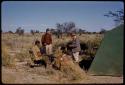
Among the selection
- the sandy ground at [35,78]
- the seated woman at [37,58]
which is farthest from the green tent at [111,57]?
the seated woman at [37,58]

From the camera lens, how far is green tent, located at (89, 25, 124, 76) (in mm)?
8203

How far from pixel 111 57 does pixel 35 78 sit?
213 centimetres

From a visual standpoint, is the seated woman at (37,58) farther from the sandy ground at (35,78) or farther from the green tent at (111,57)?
the green tent at (111,57)

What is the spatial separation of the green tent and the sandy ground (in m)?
0.25

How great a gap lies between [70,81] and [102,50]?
1.56 metres

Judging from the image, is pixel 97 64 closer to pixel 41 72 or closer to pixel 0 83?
pixel 41 72

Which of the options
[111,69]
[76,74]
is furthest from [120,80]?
[76,74]

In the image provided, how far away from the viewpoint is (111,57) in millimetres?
8359

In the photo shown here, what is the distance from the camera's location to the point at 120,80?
768 centimetres

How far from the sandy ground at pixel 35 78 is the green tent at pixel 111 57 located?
0.25 meters

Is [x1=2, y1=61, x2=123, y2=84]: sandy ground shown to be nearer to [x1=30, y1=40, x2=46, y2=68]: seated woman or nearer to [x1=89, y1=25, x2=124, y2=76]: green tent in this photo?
[x1=89, y1=25, x2=124, y2=76]: green tent

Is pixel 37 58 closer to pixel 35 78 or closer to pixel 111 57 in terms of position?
pixel 35 78

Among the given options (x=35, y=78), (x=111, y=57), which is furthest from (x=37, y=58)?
(x=111, y=57)

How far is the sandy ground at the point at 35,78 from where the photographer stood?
24.9 feet
